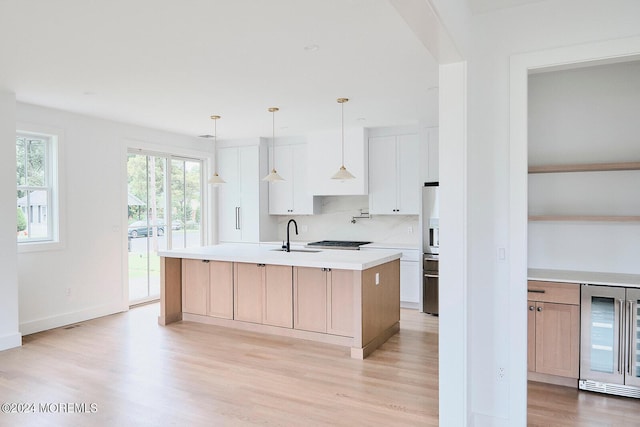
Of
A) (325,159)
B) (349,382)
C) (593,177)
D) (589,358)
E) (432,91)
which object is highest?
(432,91)

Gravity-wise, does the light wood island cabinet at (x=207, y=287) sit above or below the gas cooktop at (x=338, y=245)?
below

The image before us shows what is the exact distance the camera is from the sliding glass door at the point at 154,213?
6.18 metres

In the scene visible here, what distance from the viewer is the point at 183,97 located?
4.53 meters

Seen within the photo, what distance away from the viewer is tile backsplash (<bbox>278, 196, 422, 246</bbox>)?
657cm

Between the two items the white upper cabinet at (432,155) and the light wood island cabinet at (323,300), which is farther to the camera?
the white upper cabinet at (432,155)

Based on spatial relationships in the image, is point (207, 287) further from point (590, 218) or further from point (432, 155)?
point (590, 218)

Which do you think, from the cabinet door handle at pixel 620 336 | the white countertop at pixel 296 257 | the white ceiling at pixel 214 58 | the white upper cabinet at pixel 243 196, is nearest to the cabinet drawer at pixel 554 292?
the cabinet door handle at pixel 620 336

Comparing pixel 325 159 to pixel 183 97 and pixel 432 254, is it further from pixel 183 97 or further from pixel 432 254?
pixel 183 97

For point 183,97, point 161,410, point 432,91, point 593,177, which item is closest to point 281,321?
point 161,410

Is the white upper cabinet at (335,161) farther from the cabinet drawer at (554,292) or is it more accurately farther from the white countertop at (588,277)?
the cabinet drawer at (554,292)

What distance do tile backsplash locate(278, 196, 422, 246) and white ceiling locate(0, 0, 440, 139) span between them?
1810 mm

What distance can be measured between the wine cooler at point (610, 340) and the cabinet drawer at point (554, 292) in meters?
0.06

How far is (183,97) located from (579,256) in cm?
412

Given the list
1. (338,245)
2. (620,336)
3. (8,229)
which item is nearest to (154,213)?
(8,229)
